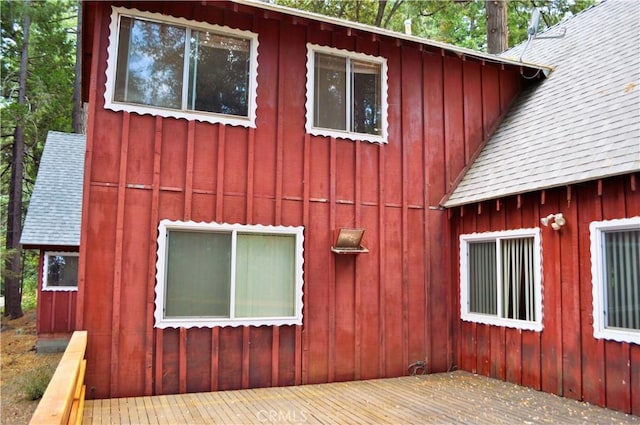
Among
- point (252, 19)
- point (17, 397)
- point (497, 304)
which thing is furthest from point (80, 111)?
point (497, 304)

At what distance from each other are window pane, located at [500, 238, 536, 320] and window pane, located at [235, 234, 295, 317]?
8.67ft

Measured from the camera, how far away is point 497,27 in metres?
11.7

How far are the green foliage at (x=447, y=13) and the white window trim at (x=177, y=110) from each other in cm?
1045

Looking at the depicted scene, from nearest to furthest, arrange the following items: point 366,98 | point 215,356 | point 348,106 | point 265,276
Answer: point 215,356 → point 265,276 → point 348,106 → point 366,98

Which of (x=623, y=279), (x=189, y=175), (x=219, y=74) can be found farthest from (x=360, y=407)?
(x=219, y=74)

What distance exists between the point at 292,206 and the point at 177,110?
1751 millimetres

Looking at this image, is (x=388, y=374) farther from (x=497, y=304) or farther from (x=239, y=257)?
(x=239, y=257)

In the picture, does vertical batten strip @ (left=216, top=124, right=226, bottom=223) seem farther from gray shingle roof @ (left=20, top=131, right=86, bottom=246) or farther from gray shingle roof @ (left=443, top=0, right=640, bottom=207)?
gray shingle roof @ (left=20, top=131, right=86, bottom=246)

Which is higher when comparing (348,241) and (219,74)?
(219,74)

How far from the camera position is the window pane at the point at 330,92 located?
6227mm

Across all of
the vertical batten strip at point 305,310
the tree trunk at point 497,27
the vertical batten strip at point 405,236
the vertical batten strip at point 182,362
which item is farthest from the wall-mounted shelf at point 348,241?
the tree trunk at point 497,27

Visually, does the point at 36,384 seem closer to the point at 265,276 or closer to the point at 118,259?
the point at 118,259

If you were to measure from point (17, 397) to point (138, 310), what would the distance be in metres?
3.71

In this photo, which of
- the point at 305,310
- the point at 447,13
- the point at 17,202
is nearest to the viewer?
the point at 305,310
